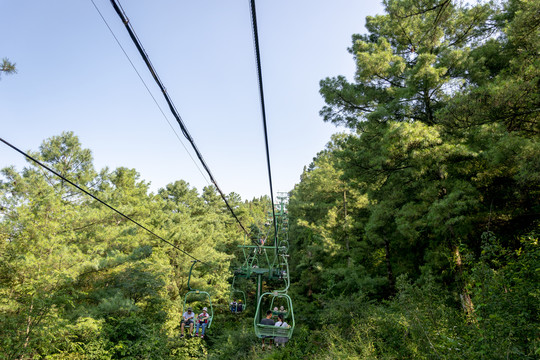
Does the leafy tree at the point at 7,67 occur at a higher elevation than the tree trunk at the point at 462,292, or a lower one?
higher

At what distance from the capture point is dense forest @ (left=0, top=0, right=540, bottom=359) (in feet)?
18.7

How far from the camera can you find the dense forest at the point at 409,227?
569cm

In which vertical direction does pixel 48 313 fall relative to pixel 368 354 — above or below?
above

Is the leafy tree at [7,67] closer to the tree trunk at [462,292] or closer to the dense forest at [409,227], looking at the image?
the dense forest at [409,227]

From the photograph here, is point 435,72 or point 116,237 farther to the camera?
point 116,237

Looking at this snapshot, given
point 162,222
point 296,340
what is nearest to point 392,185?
point 296,340

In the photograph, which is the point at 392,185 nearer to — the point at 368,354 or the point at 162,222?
the point at 368,354

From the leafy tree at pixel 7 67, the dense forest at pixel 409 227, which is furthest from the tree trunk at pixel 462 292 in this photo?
the leafy tree at pixel 7 67

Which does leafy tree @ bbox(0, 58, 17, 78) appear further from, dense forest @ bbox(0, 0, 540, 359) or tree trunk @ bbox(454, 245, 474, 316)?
tree trunk @ bbox(454, 245, 474, 316)

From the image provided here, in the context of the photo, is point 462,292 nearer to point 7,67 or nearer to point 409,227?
point 409,227

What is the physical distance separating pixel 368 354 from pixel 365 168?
6.02 m

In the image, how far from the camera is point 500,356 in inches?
148

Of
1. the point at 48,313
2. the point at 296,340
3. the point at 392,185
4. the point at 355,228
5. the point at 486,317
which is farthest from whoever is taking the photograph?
the point at 355,228

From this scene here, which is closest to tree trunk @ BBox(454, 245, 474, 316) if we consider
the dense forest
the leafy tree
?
the dense forest
